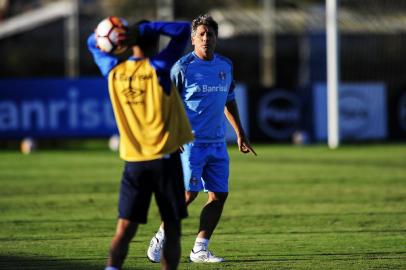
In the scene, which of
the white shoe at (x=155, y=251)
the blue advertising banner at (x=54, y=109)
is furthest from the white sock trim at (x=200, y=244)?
the blue advertising banner at (x=54, y=109)

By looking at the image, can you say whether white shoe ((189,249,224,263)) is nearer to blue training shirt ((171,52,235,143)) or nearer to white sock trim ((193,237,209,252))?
white sock trim ((193,237,209,252))

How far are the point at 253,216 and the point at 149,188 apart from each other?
5808 mm

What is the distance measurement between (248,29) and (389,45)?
373 inches

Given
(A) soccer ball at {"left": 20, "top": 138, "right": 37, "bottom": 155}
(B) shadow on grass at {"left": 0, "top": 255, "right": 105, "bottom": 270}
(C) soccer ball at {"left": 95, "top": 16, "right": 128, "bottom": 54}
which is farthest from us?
(A) soccer ball at {"left": 20, "top": 138, "right": 37, "bottom": 155}

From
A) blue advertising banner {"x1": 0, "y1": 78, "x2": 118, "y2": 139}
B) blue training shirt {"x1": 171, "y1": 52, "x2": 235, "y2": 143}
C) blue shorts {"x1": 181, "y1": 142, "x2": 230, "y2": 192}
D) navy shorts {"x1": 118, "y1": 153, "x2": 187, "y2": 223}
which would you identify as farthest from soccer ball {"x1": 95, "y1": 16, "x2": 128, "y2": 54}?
blue advertising banner {"x1": 0, "y1": 78, "x2": 118, "y2": 139}

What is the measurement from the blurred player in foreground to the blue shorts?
2.06 m

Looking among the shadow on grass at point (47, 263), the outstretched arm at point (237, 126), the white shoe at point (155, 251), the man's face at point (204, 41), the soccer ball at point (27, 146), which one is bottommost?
the soccer ball at point (27, 146)

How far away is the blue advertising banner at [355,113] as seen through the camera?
29.6 metres

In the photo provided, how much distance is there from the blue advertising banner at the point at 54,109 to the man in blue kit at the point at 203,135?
18084 mm

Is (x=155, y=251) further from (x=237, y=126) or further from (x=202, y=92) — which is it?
(x=202, y=92)

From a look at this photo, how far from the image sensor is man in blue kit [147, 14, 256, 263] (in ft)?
31.1

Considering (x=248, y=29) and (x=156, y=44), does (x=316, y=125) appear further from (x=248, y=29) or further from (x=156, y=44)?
(x=156, y=44)

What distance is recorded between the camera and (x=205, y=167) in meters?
9.62

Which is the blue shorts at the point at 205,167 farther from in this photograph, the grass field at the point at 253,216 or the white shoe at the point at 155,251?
the grass field at the point at 253,216
